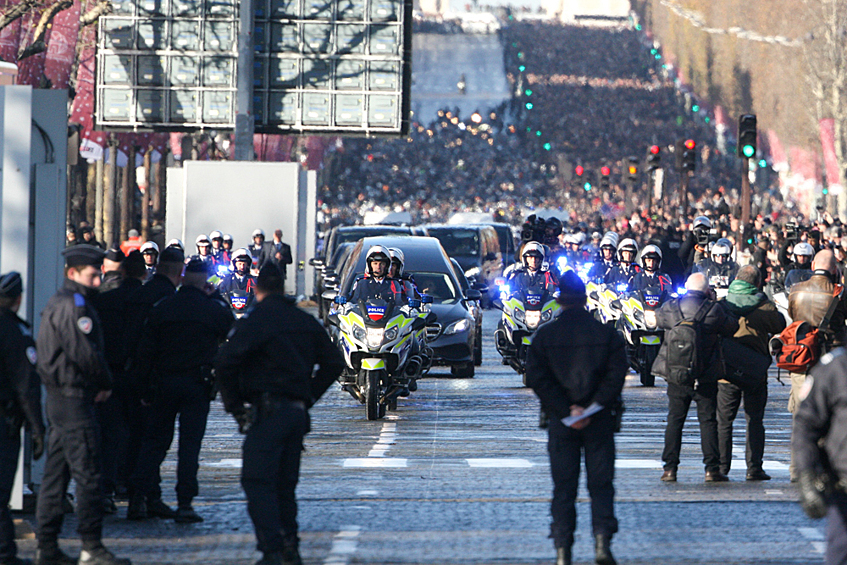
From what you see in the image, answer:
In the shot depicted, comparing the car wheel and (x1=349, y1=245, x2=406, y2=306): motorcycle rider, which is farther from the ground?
(x1=349, y1=245, x2=406, y2=306): motorcycle rider

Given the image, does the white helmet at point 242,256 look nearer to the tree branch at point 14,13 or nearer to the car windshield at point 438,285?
the car windshield at point 438,285

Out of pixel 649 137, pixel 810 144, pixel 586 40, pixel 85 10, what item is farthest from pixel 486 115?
pixel 85 10

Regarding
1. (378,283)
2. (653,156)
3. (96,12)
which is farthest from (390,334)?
(653,156)

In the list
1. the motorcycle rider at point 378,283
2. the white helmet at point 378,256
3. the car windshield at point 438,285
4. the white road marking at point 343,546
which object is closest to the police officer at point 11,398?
the white road marking at point 343,546

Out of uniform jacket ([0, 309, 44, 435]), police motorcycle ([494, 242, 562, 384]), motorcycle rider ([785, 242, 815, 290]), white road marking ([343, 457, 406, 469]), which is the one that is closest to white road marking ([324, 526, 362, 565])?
uniform jacket ([0, 309, 44, 435])

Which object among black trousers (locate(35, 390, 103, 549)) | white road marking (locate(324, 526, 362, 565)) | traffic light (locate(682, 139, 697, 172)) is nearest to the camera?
black trousers (locate(35, 390, 103, 549))

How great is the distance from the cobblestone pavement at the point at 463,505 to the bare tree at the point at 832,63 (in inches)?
1823

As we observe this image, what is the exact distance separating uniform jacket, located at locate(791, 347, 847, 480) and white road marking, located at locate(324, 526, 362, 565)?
2.90 meters

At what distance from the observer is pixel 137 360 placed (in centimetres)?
1065

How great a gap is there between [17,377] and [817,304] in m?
5.86

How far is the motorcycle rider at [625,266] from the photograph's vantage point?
2111cm

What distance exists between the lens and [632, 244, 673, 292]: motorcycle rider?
20.5 m

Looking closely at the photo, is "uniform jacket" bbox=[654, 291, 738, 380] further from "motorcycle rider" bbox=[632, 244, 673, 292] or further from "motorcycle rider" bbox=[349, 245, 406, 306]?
"motorcycle rider" bbox=[632, 244, 673, 292]

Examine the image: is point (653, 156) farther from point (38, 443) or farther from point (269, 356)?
point (38, 443)
